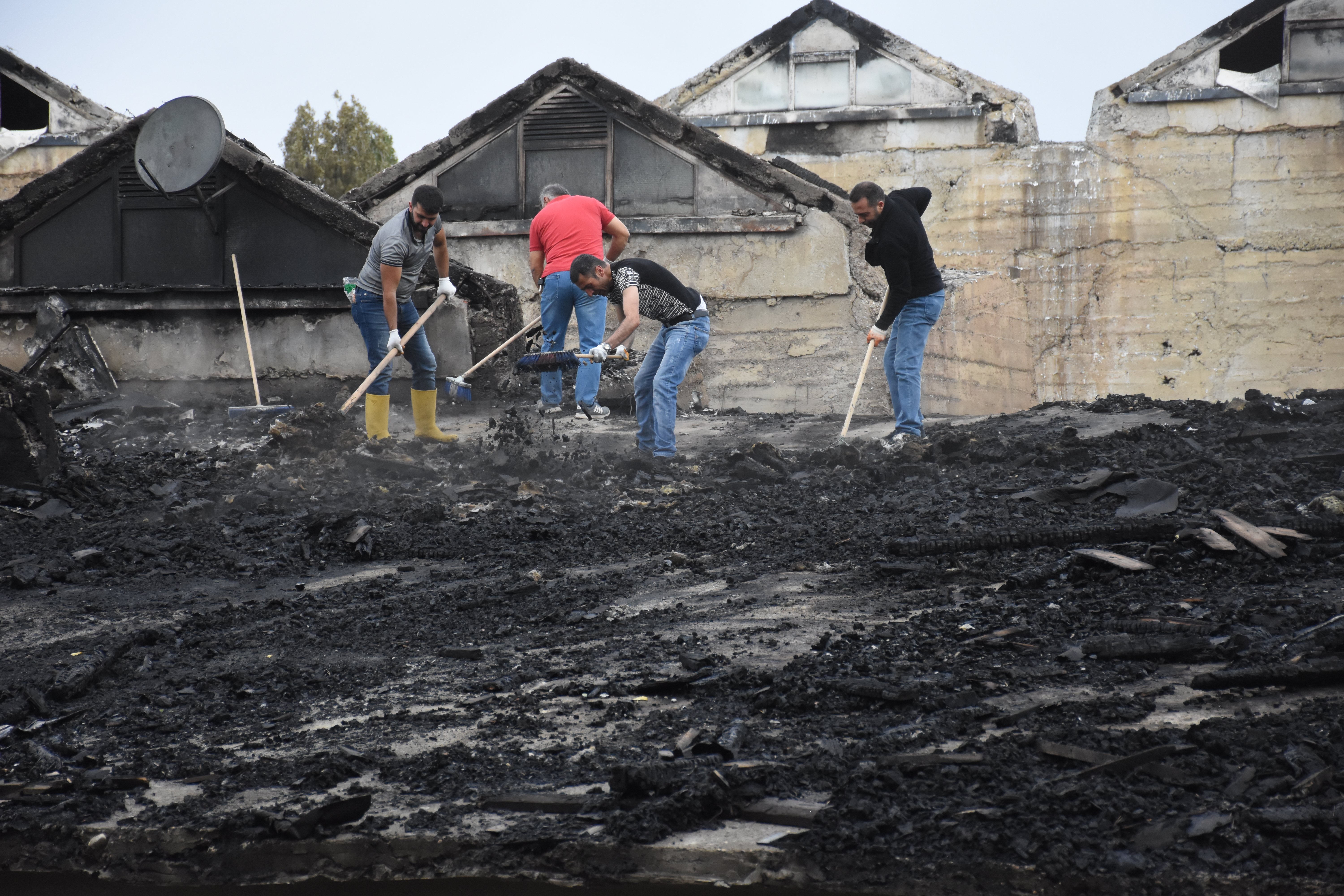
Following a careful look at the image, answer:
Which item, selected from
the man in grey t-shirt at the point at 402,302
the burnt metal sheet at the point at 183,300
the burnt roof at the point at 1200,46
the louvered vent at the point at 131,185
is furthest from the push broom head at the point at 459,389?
the burnt roof at the point at 1200,46

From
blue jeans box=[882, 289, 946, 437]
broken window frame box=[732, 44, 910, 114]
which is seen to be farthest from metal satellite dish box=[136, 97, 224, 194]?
broken window frame box=[732, 44, 910, 114]

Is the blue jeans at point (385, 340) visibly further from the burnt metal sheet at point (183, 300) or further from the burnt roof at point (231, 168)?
the burnt roof at point (231, 168)

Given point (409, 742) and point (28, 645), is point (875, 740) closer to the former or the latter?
point (409, 742)

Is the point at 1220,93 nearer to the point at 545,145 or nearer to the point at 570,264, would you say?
the point at 545,145

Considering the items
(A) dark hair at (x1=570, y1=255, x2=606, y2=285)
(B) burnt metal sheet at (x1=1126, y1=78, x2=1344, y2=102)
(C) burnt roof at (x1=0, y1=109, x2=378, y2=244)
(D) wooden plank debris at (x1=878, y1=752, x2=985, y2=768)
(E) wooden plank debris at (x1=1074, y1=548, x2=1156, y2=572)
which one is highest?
(B) burnt metal sheet at (x1=1126, y1=78, x2=1344, y2=102)

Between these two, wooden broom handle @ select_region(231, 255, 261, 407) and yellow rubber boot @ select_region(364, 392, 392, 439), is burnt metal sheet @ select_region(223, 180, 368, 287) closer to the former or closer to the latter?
wooden broom handle @ select_region(231, 255, 261, 407)

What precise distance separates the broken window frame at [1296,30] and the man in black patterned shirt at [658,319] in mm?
10080

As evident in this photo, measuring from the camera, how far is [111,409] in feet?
29.9

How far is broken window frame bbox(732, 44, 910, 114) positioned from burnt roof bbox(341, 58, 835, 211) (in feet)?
13.6

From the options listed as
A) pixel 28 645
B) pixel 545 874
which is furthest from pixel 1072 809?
pixel 28 645

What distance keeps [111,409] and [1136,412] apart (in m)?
8.85

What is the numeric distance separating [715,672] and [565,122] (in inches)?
364

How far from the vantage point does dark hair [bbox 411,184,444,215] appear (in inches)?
279

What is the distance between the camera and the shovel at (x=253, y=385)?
8578 mm
